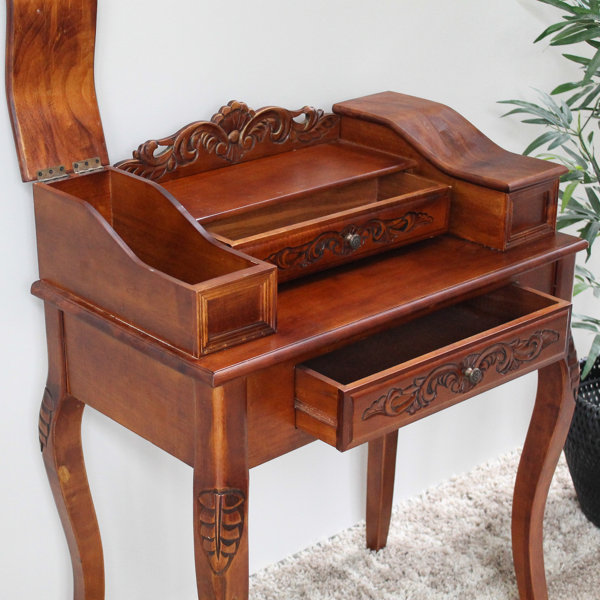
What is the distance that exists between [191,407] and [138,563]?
2.33 ft

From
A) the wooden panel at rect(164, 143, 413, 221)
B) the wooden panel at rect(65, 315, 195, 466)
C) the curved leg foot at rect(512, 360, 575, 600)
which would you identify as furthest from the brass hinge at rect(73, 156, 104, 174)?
the curved leg foot at rect(512, 360, 575, 600)

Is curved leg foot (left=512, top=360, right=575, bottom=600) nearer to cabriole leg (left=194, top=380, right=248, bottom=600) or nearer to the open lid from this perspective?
cabriole leg (left=194, top=380, right=248, bottom=600)

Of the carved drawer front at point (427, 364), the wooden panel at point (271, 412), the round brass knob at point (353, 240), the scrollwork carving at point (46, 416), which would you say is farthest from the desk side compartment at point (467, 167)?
the scrollwork carving at point (46, 416)

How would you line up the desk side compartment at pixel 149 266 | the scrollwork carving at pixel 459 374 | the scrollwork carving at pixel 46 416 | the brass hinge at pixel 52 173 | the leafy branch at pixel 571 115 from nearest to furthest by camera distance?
1. the desk side compartment at pixel 149 266
2. the scrollwork carving at pixel 459 374
3. the brass hinge at pixel 52 173
4. the scrollwork carving at pixel 46 416
5. the leafy branch at pixel 571 115

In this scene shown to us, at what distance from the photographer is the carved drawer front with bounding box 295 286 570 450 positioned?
1363mm

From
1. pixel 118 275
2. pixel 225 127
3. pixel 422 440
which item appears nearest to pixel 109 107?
pixel 225 127

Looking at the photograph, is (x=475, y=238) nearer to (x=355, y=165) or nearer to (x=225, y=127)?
(x=355, y=165)

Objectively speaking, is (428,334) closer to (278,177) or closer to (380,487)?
(278,177)

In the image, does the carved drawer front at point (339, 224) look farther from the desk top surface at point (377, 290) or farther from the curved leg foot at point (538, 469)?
the curved leg foot at point (538, 469)

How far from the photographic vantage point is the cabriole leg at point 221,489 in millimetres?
1312

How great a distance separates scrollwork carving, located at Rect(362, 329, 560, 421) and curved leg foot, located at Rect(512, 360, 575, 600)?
0.14m

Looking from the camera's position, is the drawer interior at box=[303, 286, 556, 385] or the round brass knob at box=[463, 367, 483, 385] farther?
the drawer interior at box=[303, 286, 556, 385]

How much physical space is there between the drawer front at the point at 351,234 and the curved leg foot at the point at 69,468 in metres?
0.34

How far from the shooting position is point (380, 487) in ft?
7.04
